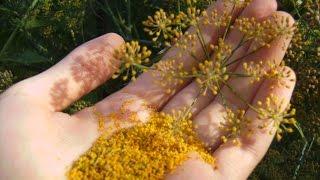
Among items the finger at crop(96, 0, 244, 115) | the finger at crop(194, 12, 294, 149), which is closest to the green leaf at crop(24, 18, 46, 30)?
the finger at crop(96, 0, 244, 115)

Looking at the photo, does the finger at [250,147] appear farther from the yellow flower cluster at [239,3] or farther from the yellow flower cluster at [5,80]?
the yellow flower cluster at [5,80]

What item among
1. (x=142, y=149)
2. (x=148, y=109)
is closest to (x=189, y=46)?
(x=148, y=109)

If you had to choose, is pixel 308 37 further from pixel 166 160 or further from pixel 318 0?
pixel 166 160

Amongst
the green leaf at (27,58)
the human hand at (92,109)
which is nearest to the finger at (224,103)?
the human hand at (92,109)

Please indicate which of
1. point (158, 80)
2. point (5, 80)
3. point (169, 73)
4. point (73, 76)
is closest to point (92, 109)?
point (73, 76)

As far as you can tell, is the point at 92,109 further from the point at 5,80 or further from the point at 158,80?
the point at 5,80
